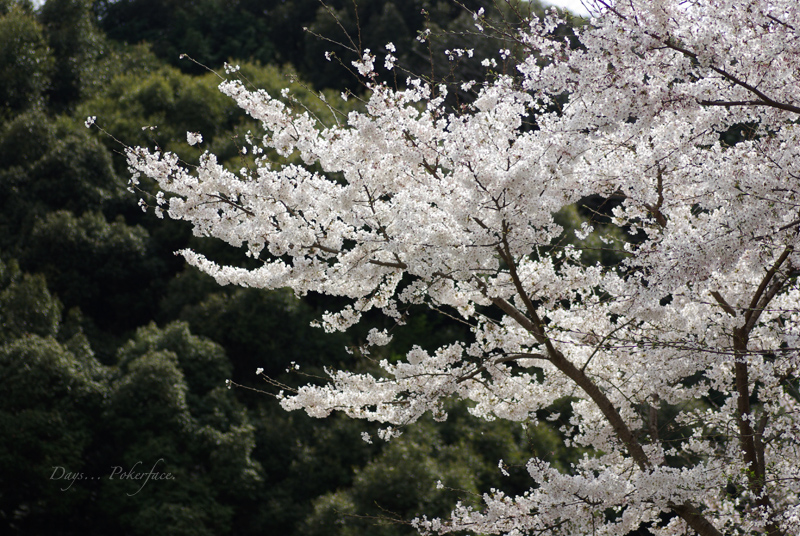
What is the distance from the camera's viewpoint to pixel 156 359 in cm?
1188

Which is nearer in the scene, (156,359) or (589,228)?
(589,228)

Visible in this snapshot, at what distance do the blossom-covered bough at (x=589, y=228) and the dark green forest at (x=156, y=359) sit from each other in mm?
1407

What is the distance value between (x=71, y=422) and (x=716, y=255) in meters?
10.5

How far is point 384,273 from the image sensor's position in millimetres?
4371

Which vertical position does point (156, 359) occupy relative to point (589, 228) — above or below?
above

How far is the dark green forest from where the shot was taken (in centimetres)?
1066

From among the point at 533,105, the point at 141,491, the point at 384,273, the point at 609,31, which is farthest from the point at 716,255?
the point at 141,491

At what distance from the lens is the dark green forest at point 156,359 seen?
35.0ft

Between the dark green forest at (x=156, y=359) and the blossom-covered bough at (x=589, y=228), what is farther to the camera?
the dark green forest at (x=156, y=359)

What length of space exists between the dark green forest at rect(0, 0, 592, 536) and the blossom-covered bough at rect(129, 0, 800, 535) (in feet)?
4.62

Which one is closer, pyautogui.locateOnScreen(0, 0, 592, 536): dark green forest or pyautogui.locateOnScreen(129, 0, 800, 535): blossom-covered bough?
pyautogui.locateOnScreen(129, 0, 800, 535): blossom-covered bough

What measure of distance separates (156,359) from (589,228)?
9.10m

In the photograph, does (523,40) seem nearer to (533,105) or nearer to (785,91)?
(533,105)

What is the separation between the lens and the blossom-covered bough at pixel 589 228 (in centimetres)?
336
